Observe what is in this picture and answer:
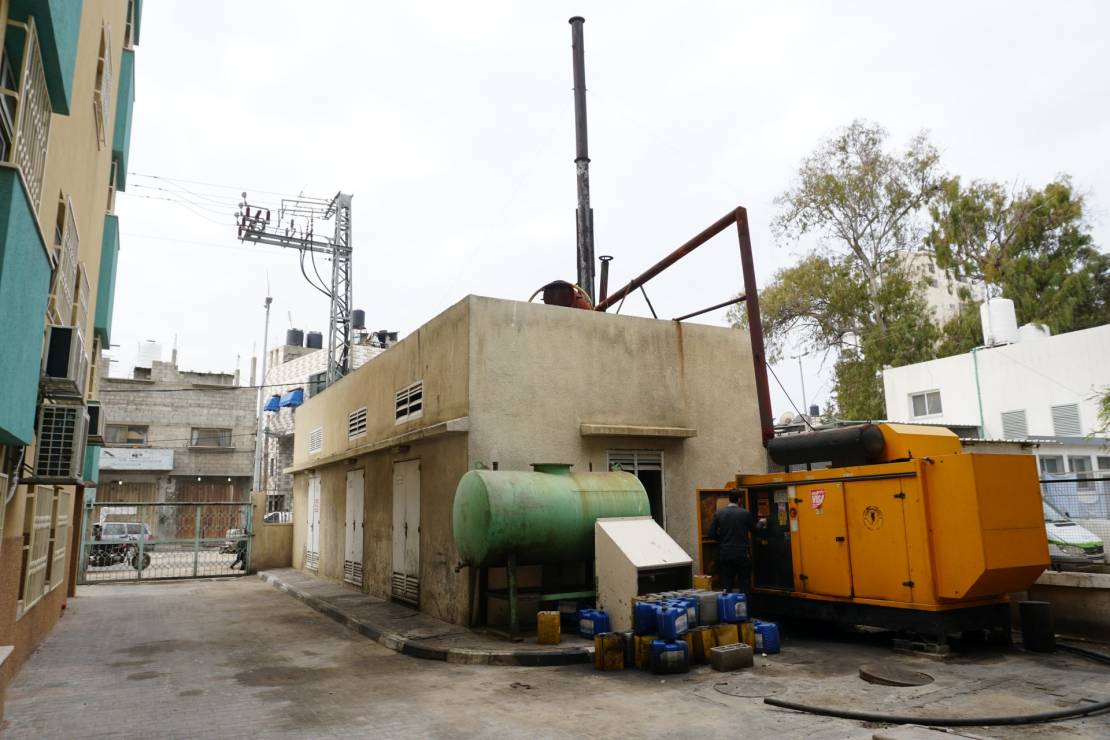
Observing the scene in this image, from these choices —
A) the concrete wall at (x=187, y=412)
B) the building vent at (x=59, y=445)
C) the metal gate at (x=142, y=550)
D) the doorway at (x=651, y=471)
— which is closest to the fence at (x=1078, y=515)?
the doorway at (x=651, y=471)

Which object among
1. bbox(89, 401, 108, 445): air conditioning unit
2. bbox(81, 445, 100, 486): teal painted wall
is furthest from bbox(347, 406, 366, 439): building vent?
bbox(89, 401, 108, 445): air conditioning unit

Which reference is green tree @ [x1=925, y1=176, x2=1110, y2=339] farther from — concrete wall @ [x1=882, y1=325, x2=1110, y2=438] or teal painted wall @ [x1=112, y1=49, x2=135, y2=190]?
teal painted wall @ [x1=112, y1=49, x2=135, y2=190]

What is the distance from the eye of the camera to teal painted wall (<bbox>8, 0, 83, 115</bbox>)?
4.29 metres

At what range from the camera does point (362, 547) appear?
1584cm

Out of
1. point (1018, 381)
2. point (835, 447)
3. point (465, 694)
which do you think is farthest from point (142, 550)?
point (1018, 381)

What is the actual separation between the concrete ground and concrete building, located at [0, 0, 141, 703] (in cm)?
97

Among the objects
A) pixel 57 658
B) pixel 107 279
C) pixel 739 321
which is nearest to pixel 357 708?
pixel 57 658

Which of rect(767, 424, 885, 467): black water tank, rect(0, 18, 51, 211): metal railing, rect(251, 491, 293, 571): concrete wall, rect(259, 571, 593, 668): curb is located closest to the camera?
rect(0, 18, 51, 211): metal railing

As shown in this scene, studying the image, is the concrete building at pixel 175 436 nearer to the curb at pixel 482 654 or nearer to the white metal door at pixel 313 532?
the white metal door at pixel 313 532

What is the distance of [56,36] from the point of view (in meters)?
4.62

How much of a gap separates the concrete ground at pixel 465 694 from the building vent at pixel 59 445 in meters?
2.26

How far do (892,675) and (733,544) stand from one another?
3190mm

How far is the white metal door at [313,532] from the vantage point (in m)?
19.9

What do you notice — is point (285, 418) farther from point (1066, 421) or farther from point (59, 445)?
point (1066, 421)
